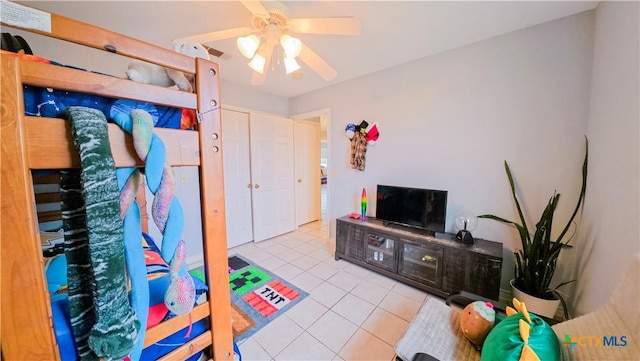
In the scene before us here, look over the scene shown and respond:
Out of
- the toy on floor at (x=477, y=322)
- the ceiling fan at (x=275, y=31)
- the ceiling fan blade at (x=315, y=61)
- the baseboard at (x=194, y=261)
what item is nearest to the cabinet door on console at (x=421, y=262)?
the toy on floor at (x=477, y=322)

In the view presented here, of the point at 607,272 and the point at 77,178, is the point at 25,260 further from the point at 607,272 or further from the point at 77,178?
the point at 607,272

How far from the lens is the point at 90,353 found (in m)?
0.58

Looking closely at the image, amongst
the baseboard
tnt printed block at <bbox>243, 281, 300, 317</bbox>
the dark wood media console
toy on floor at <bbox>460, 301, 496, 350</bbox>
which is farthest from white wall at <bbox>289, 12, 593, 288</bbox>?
the baseboard

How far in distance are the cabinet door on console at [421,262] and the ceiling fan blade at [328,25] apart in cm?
198

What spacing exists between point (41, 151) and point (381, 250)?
2.59 meters

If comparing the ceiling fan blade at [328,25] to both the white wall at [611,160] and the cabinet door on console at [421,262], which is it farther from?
the cabinet door on console at [421,262]

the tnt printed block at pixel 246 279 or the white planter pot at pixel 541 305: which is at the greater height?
the white planter pot at pixel 541 305

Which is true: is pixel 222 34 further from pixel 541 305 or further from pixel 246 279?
pixel 541 305

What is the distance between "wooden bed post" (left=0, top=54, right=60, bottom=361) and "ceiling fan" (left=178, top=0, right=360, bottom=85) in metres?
1.01

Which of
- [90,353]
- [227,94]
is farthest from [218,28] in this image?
[90,353]

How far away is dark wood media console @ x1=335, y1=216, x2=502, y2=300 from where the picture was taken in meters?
1.86

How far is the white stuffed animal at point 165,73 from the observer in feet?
2.35

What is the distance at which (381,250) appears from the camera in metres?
2.50

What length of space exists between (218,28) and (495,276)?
3.20 m
